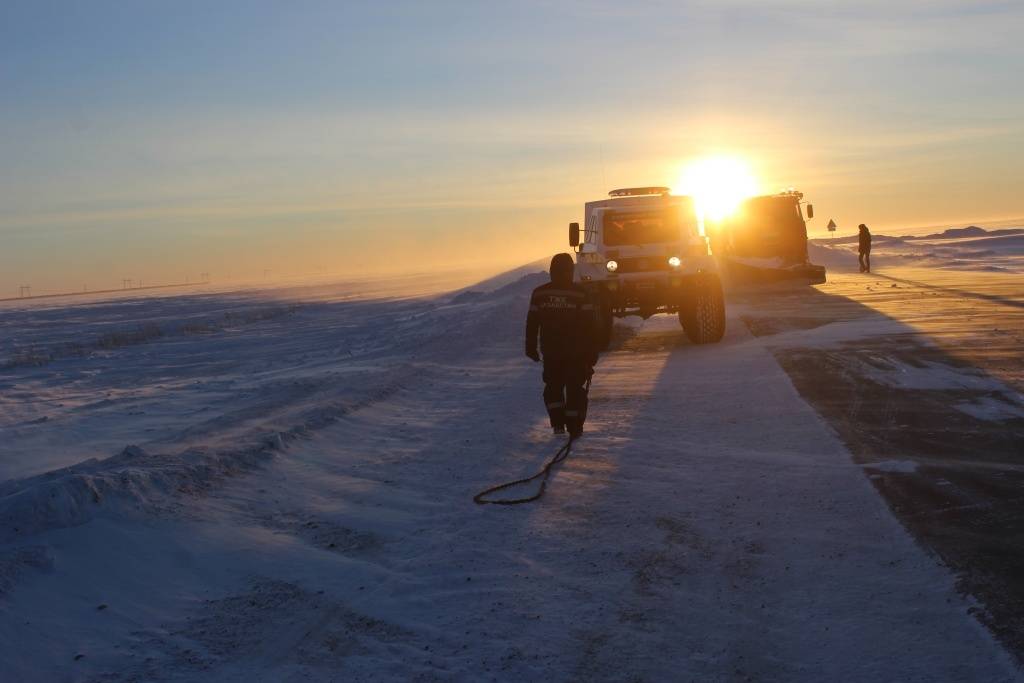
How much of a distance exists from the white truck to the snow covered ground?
15.1 ft

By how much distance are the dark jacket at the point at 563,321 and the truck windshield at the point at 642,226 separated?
791cm

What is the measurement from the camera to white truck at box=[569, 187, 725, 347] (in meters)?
15.9

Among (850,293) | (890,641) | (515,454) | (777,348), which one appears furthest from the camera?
(850,293)

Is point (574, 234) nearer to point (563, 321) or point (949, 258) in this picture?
point (563, 321)

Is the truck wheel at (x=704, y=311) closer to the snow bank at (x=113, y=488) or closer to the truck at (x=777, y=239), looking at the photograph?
the snow bank at (x=113, y=488)

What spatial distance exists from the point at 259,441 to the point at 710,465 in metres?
4.35

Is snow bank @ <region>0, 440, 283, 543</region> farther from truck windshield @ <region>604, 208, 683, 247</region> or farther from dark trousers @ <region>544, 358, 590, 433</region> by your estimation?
truck windshield @ <region>604, 208, 683, 247</region>

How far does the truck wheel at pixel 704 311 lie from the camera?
51.8 feet

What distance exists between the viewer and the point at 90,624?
494cm

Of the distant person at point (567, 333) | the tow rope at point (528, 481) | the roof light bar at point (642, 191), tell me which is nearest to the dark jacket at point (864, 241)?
the roof light bar at point (642, 191)

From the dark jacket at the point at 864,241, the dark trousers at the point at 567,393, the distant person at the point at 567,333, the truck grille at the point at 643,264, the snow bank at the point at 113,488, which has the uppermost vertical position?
the dark jacket at the point at 864,241

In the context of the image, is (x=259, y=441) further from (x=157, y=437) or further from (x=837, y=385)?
(x=837, y=385)

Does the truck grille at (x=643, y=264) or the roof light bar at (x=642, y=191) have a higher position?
the roof light bar at (x=642, y=191)

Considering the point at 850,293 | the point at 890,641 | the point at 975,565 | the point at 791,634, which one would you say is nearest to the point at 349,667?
the point at 791,634
